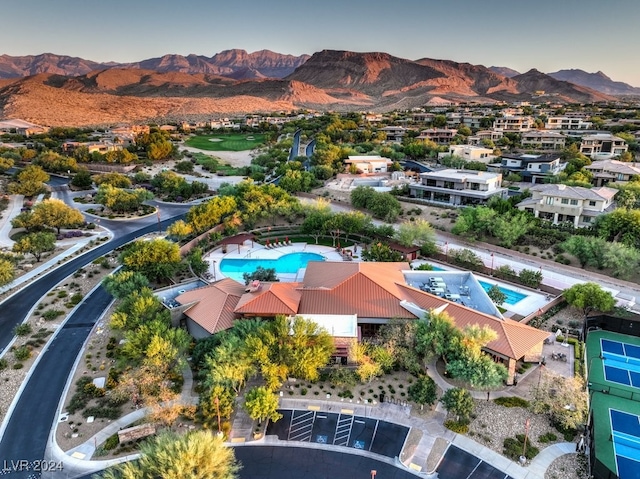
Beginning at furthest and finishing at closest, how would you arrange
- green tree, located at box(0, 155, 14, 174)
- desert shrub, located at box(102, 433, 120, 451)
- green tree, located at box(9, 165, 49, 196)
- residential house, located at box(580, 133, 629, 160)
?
green tree, located at box(0, 155, 14, 174) < residential house, located at box(580, 133, 629, 160) < green tree, located at box(9, 165, 49, 196) < desert shrub, located at box(102, 433, 120, 451)

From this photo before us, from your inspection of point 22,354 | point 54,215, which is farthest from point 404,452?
point 54,215

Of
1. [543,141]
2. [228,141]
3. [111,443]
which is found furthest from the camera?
[228,141]

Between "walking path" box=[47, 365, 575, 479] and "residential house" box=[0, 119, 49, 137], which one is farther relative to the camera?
"residential house" box=[0, 119, 49, 137]

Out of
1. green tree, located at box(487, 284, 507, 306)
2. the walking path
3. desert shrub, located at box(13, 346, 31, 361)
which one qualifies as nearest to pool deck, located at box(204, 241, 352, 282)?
green tree, located at box(487, 284, 507, 306)

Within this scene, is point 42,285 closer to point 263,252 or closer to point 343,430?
point 263,252

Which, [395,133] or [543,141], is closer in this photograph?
[543,141]

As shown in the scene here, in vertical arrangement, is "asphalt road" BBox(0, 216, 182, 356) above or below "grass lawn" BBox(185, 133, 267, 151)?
below

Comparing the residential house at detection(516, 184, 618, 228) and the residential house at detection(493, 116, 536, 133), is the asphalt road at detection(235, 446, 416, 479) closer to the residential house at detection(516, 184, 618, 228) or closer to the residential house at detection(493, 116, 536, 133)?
the residential house at detection(516, 184, 618, 228)

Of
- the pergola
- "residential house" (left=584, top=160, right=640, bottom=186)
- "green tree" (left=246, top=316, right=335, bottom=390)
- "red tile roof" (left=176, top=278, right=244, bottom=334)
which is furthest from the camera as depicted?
"residential house" (left=584, top=160, right=640, bottom=186)
